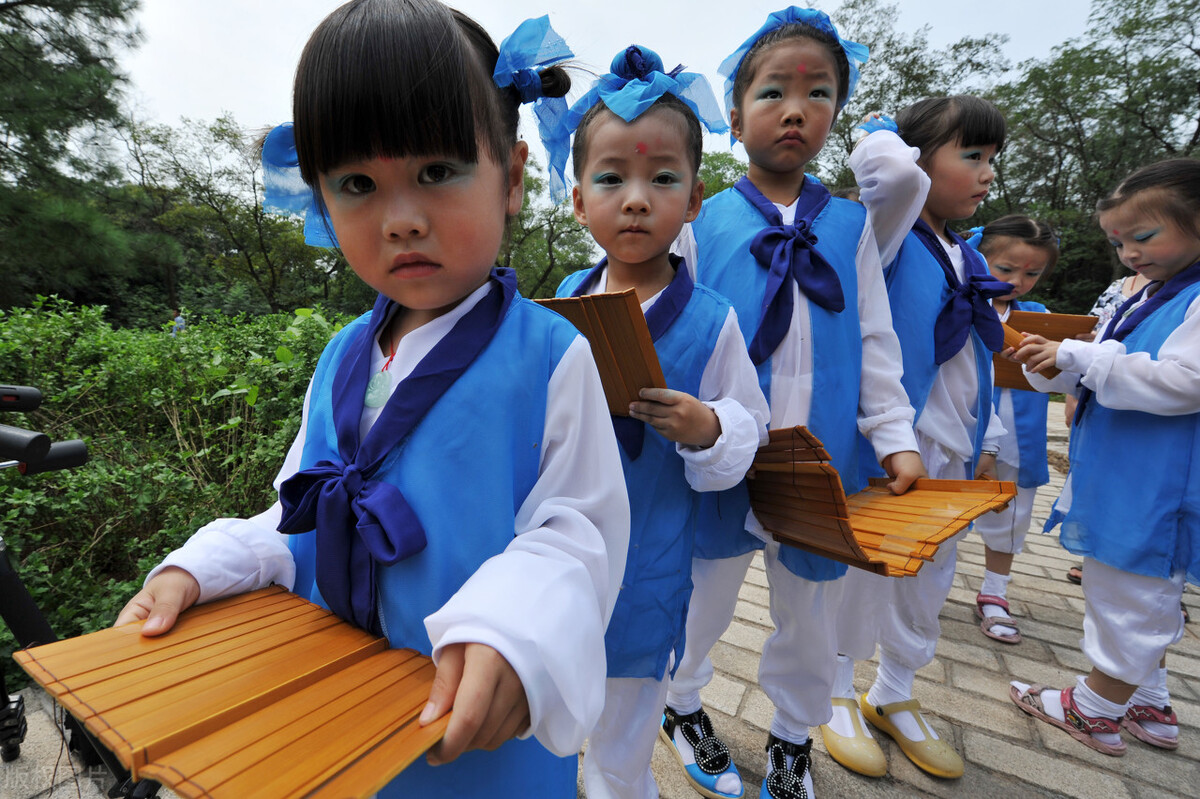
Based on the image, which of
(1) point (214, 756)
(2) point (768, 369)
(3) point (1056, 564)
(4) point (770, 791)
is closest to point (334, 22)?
(1) point (214, 756)

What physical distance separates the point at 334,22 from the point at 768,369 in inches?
49.8

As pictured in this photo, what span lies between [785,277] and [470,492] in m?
1.11

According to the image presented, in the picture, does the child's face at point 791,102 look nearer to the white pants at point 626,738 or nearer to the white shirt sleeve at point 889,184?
the white shirt sleeve at point 889,184

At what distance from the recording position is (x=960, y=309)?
1913 millimetres

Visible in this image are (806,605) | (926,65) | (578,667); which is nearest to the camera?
(578,667)

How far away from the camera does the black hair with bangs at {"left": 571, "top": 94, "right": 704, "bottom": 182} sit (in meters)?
1.34

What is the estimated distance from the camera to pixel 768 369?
1.59 m

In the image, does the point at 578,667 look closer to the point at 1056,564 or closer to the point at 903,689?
the point at 903,689

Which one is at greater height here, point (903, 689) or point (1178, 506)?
point (1178, 506)

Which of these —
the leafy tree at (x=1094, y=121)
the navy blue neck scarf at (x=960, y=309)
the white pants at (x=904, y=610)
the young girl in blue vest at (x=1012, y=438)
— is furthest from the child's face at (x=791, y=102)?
the leafy tree at (x=1094, y=121)

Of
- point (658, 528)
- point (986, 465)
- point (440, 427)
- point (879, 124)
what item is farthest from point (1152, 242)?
point (440, 427)

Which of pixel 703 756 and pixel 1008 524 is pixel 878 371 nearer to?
pixel 703 756

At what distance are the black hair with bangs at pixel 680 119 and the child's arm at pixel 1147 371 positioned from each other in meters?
1.64

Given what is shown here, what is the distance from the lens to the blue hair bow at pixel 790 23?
1605mm
